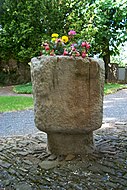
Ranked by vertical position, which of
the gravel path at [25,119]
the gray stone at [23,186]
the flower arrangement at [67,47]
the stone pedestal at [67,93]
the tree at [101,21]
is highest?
the tree at [101,21]

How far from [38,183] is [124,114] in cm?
356

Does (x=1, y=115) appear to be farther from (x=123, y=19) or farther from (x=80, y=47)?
(x=123, y=19)

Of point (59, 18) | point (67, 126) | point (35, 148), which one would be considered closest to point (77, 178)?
point (67, 126)

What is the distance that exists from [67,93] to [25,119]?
114 inches

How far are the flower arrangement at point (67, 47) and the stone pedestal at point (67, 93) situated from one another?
103mm

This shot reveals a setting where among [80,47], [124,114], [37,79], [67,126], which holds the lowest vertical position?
[124,114]

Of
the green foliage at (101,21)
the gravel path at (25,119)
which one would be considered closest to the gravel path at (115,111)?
the gravel path at (25,119)

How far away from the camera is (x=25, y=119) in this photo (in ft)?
16.9

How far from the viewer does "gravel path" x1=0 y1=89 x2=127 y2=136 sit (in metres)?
4.25

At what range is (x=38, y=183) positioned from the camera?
2.14 m

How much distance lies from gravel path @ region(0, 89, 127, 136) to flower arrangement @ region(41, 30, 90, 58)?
189cm

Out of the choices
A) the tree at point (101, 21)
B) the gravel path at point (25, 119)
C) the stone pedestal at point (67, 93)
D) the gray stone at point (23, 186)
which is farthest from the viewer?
the tree at point (101, 21)

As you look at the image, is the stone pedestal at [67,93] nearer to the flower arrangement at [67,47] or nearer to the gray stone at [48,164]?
the flower arrangement at [67,47]

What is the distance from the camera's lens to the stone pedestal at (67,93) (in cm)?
240
